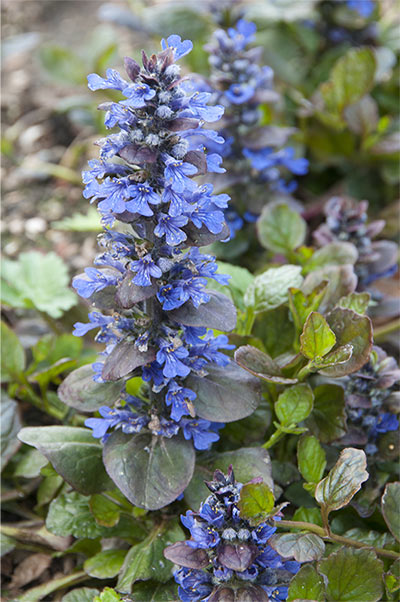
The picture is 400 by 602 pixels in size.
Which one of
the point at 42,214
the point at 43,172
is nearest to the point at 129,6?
the point at 43,172

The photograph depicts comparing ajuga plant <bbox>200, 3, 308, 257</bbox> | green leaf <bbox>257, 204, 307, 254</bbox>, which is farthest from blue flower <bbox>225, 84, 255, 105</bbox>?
green leaf <bbox>257, 204, 307, 254</bbox>

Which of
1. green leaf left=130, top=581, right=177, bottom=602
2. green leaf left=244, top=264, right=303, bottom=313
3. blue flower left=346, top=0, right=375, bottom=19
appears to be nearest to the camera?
green leaf left=130, top=581, right=177, bottom=602

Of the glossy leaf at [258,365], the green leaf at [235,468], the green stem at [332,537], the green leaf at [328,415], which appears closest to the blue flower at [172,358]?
the glossy leaf at [258,365]

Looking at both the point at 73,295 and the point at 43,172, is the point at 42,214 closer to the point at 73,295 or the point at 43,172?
the point at 43,172

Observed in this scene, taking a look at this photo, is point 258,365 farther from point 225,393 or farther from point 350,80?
point 350,80

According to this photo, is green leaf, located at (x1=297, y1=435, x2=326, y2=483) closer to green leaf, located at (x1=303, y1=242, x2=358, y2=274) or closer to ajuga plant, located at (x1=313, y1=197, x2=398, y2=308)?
green leaf, located at (x1=303, y1=242, x2=358, y2=274)

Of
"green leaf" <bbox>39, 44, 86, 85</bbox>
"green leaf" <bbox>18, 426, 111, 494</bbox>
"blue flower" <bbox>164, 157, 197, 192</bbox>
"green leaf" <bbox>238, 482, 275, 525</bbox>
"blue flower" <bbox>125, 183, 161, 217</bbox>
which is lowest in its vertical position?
"green leaf" <bbox>18, 426, 111, 494</bbox>
